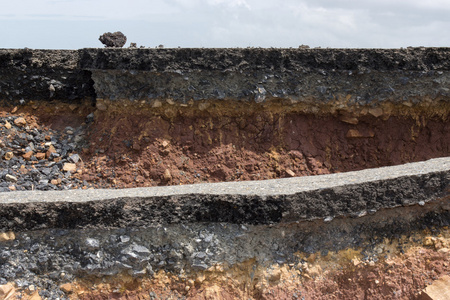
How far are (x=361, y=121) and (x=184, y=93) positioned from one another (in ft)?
12.6

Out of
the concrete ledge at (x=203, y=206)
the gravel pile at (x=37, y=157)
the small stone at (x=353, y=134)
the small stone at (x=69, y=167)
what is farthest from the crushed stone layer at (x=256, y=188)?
the small stone at (x=353, y=134)

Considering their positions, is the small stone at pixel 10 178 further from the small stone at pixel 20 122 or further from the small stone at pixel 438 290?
the small stone at pixel 438 290

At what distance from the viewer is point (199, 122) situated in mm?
8328

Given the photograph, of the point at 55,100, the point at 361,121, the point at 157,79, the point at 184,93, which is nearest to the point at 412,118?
the point at 361,121

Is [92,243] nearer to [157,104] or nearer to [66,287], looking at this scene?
[66,287]

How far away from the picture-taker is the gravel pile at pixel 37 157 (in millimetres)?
7713

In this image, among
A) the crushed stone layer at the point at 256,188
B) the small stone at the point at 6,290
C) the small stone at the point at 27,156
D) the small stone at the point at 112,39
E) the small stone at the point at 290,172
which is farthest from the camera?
the small stone at the point at 112,39

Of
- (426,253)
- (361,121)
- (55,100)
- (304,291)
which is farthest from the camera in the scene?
(55,100)

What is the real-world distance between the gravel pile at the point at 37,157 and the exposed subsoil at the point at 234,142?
0.06 m

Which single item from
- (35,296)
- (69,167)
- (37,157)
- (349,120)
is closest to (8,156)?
(37,157)

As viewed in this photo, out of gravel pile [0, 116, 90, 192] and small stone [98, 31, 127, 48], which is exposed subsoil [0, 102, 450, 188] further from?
small stone [98, 31, 127, 48]

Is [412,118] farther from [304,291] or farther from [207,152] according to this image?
[304,291]

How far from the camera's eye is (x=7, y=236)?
15.3 feet

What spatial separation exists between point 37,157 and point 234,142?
13.6 ft
